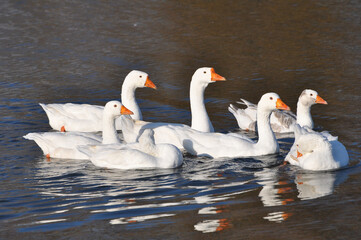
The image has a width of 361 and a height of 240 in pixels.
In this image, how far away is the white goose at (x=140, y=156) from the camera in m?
Answer: 11.5

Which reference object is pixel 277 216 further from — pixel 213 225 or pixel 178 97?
pixel 178 97

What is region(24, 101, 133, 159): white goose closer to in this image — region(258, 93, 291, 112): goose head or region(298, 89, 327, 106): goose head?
region(258, 93, 291, 112): goose head

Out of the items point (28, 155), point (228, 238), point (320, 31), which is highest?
point (320, 31)

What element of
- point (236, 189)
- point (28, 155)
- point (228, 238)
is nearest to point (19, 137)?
point (28, 155)

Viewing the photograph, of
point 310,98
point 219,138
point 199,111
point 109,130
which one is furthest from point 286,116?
point 109,130

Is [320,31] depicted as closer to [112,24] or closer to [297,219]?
[112,24]

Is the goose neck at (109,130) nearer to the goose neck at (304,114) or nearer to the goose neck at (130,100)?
the goose neck at (130,100)

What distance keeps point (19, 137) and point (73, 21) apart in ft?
30.8

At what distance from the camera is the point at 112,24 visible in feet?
71.8

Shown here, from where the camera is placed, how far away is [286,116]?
14320 millimetres

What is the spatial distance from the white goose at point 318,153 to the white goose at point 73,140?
10.4ft

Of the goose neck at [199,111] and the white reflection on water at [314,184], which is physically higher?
the goose neck at [199,111]

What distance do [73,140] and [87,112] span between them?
1.90 meters

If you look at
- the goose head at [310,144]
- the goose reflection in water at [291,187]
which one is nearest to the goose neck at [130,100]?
the goose reflection in water at [291,187]
